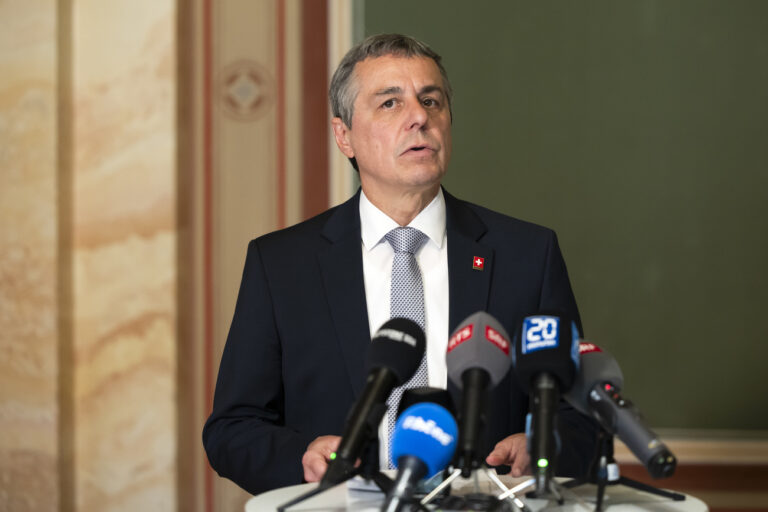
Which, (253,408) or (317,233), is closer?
(253,408)

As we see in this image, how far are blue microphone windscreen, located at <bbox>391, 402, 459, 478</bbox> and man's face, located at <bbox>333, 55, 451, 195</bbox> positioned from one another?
0.91m

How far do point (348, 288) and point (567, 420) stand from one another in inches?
22.1

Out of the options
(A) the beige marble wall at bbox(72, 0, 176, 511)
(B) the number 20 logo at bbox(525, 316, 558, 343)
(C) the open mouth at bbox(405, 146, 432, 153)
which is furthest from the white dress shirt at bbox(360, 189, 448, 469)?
(A) the beige marble wall at bbox(72, 0, 176, 511)

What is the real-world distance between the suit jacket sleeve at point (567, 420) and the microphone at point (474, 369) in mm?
318

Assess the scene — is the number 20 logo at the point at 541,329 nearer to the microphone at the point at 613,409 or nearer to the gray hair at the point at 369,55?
the microphone at the point at 613,409

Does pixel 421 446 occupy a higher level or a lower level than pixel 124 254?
lower

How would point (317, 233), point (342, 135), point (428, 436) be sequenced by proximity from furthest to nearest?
point (342, 135) < point (317, 233) < point (428, 436)

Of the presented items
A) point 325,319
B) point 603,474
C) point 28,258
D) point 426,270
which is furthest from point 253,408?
point 28,258

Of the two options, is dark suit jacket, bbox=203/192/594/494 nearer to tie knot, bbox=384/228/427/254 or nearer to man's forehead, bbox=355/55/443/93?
tie knot, bbox=384/228/427/254

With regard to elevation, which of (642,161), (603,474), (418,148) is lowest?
(603,474)

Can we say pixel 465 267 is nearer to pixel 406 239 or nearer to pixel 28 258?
pixel 406 239

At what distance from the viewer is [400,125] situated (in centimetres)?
210

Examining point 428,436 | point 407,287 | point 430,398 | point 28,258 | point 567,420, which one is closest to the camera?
point 428,436

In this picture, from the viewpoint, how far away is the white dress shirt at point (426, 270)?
2004mm
